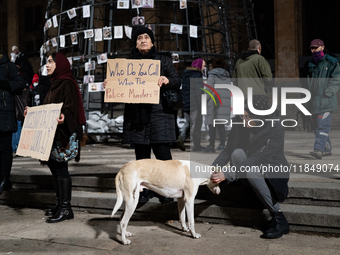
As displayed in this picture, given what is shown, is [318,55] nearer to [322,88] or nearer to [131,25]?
[322,88]

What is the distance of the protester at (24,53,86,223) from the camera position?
13.5 feet

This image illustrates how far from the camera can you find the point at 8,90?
5.19 m

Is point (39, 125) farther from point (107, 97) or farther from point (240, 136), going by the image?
point (240, 136)

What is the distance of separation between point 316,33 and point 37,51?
24.0 m

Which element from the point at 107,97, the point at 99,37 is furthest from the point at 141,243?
the point at 99,37

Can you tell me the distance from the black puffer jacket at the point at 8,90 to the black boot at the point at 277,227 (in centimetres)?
379

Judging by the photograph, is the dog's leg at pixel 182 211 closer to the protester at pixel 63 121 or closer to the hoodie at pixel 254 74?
the protester at pixel 63 121

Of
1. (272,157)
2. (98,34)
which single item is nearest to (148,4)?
(98,34)

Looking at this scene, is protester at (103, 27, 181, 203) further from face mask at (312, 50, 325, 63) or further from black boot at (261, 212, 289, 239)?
face mask at (312, 50, 325, 63)

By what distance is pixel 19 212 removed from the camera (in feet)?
16.1

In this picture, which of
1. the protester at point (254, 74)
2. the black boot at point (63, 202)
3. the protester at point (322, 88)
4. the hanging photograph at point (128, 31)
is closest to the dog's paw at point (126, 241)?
the black boot at point (63, 202)

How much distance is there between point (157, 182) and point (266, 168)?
3.69 feet

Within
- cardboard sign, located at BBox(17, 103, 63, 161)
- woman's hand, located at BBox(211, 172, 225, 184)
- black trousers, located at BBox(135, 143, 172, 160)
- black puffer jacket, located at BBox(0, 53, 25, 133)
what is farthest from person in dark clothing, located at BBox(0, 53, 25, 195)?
woman's hand, located at BBox(211, 172, 225, 184)

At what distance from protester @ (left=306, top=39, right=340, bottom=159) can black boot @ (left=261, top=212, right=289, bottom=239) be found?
117 inches
